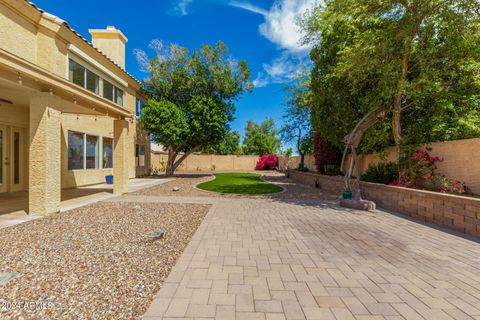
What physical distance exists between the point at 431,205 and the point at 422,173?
5.50ft

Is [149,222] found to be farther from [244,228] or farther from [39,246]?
[244,228]

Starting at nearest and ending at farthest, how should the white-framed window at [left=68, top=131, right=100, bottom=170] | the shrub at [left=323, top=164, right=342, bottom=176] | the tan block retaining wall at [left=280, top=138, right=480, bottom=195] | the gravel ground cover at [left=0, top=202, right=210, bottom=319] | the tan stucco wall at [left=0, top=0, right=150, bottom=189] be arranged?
1. the gravel ground cover at [left=0, top=202, right=210, bottom=319]
2. the tan block retaining wall at [left=280, top=138, right=480, bottom=195]
3. the tan stucco wall at [left=0, top=0, right=150, bottom=189]
4. the white-framed window at [left=68, top=131, right=100, bottom=170]
5. the shrub at [left=323, top=164, right=342, bottom=176]

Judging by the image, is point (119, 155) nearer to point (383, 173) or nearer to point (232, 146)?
point (383, 173)

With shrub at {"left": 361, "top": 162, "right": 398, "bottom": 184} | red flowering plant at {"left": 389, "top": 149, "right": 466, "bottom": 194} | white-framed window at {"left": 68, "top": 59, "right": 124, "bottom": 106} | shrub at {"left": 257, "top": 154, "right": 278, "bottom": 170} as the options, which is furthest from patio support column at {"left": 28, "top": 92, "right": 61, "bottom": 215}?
shrub at {"left": 257, "top": 154, "right": 278, "bottom": 170}

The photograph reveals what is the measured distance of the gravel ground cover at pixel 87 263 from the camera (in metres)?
2.34

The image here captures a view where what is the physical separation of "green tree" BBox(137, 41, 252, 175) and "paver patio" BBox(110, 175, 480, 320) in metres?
11.8

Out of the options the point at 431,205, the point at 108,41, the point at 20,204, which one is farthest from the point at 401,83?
the point at 108,41

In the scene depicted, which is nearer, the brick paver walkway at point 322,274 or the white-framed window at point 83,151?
the brick paver walkway at point 322,274

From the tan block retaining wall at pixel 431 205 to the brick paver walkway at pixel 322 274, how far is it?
58 centimetres

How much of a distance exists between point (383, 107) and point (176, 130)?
1232cm

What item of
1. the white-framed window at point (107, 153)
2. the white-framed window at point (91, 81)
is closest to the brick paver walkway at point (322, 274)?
the white-framed window at point (91, 81)

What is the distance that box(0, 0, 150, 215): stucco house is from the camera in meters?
5.57

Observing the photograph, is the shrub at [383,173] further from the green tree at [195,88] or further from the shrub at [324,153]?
the green tree at [195,88]

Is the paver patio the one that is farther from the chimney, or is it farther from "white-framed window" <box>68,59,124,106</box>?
the chimney
